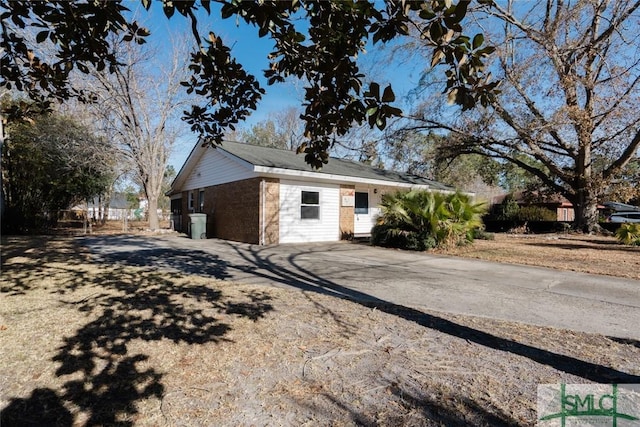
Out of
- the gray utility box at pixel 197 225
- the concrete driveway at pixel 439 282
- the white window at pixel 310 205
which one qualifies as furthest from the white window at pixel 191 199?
the concrete driveway at pixel 439 282

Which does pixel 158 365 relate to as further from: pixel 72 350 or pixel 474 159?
pixel 474 159

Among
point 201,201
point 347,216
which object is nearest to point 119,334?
point 347,216

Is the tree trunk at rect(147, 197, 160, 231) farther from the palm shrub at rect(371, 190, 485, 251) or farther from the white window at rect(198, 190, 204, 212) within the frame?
the palm shrub at rect(371, 190, 485, 251)

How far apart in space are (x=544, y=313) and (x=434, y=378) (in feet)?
8.56

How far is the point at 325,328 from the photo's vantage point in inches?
144

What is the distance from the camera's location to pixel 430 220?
11.0 meters

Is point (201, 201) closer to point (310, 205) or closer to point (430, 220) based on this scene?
point (310, 205)

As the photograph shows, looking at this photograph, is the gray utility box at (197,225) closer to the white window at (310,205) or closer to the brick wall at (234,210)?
the brick wall at (234,210)

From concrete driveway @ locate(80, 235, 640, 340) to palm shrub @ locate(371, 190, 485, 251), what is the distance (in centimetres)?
135

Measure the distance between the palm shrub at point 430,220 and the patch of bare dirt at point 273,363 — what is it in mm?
7099

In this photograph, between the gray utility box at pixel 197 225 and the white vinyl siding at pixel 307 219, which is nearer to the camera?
the white vinyl siding at pixel 307 219

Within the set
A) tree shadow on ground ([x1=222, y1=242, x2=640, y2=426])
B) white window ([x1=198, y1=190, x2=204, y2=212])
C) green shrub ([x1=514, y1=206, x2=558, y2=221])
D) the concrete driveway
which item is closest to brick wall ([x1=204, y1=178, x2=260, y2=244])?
white window ([x1=198, y1=190, x2=204, y2=212])

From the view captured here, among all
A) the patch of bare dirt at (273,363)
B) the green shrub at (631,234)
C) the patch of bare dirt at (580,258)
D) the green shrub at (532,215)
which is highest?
the green shrub at (532,215)

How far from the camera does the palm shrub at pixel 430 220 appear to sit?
430 inches
